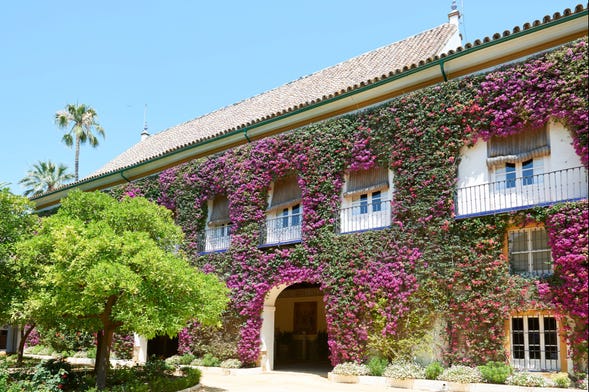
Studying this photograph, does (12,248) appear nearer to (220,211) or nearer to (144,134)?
(220,211)

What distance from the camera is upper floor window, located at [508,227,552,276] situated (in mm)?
13344

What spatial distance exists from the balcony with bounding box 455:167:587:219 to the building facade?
0.03 m

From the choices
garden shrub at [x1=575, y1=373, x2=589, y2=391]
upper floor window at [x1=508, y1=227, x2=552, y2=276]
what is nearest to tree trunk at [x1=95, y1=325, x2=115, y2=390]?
upper floor window at [x1=508, y1=227, x2=552, y2=276]

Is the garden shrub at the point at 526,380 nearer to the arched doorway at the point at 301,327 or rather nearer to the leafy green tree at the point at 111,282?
the leafy green tree at the point at 111,282

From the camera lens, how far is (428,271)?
14461 millimetres

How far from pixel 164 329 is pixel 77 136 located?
31789 mm

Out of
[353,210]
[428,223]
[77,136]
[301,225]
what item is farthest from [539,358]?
[77,136]

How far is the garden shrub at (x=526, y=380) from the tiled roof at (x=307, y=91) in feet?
28.7

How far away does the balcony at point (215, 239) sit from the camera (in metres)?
20.6

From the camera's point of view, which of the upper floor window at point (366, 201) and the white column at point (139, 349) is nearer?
the upper floor window at point (366, 201)

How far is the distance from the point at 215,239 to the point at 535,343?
11.8 meters

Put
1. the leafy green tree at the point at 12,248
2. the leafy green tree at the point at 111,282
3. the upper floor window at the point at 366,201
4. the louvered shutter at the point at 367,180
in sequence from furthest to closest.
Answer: the louvered shutter at the point at 367,180
the upper floor window at the point at 366,201
the leafy green tree at the point at 12,248
the leafy green tree at the point at 111,282

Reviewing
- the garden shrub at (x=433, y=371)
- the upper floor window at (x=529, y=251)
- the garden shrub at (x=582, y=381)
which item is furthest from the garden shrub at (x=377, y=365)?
the garden shrub at (x=582, y=381)

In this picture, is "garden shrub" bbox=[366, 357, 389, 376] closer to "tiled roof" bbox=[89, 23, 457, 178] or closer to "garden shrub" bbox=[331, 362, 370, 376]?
"garden shrub" bbox=[331, 362, 370, 376]
